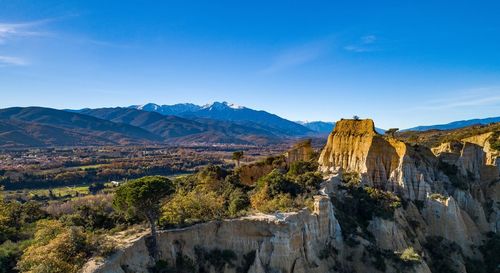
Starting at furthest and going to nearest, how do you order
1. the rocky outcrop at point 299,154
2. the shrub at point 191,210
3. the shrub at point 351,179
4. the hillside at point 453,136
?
the hillside at point 453,136, the rocky outcrop at point 299,154, the shrub at point 351,179, the shrub at point 191,210

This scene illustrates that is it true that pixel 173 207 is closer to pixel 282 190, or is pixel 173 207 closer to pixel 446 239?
pixel 282 190

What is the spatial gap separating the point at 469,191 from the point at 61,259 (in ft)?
200

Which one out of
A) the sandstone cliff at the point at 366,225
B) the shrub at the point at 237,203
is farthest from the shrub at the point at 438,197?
the shrub at the point at 237,203

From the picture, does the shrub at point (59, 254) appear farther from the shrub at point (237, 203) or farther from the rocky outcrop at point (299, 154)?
the rocky outcrop at point (299, 154)

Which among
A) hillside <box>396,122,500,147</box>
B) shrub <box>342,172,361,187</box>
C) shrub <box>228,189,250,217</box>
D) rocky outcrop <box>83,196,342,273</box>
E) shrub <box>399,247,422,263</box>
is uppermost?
hillside <box>396,122,500,147</box>

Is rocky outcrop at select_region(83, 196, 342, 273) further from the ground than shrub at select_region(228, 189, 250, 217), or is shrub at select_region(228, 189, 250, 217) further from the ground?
shrub at select_region(228, 189, 250, 217)

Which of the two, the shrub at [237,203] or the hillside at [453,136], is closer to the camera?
the shrub at [237,203]

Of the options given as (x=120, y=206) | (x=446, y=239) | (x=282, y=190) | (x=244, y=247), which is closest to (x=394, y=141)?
(x=446, y=239)

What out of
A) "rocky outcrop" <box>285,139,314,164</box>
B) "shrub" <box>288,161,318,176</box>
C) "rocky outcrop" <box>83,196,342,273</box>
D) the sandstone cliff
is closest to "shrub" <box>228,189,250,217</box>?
"rocky outcrop" <box>83,196,342,273</box>

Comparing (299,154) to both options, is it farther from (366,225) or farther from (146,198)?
(146,198)

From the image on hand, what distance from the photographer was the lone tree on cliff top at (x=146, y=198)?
3456cm

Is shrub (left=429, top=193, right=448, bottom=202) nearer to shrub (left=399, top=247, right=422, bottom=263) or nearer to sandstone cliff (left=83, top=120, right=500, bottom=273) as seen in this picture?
sandstone cliff (left=83, top=120, right=500, bottom=273)

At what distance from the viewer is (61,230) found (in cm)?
3350

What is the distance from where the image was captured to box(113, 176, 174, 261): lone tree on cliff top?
34562mm
